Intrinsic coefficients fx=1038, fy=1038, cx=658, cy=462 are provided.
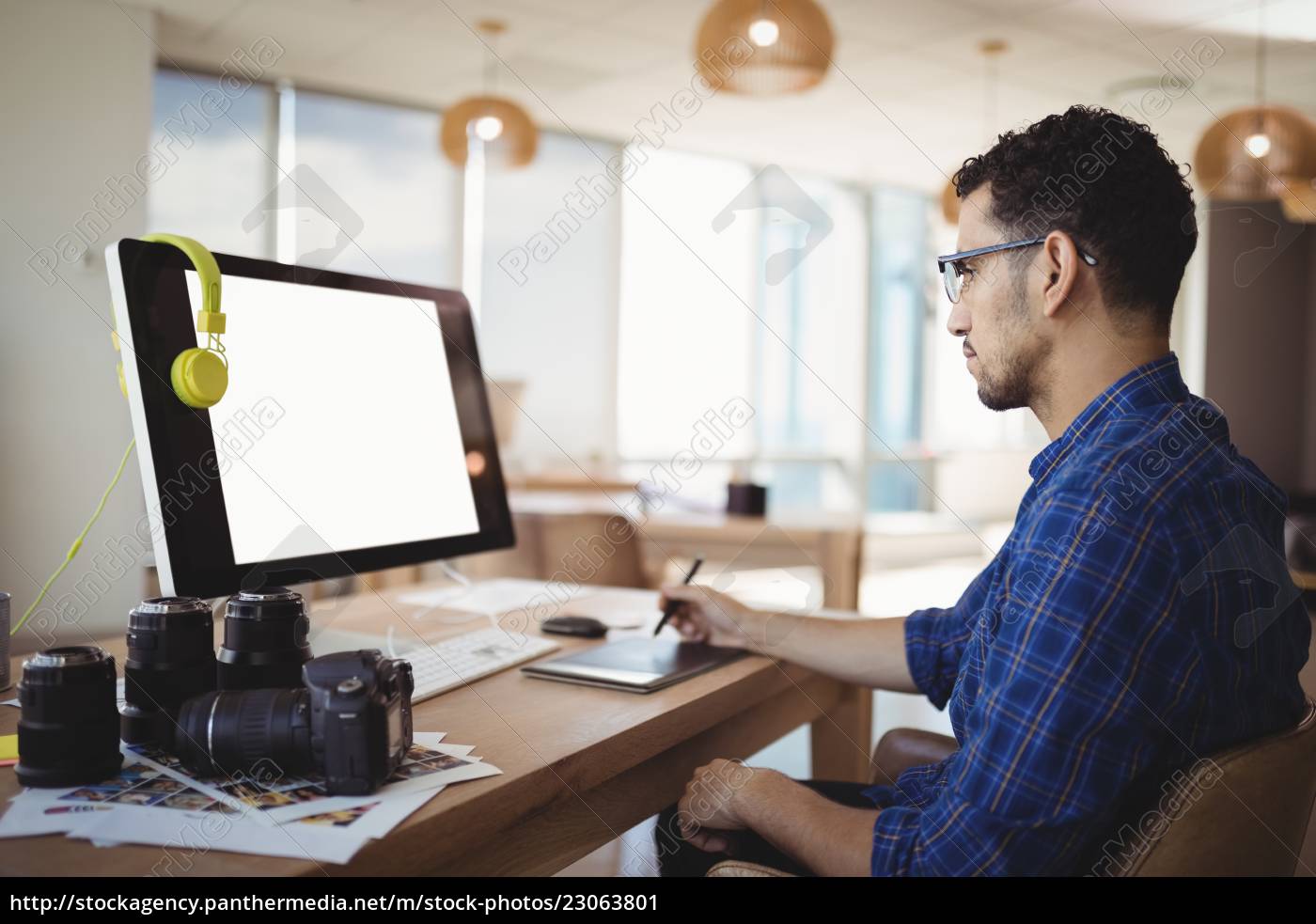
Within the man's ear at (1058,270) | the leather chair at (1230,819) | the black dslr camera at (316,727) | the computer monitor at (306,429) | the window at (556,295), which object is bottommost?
the leather chair at (1230,819)

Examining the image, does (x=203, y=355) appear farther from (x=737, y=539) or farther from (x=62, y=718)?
(x=737, y=539)

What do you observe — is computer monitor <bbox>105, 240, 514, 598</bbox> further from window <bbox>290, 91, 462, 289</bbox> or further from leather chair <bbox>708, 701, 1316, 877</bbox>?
window <bbox>290, 91, 462, 289</bbox>

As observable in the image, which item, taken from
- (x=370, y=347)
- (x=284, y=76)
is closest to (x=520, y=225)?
(x=284, y=76)

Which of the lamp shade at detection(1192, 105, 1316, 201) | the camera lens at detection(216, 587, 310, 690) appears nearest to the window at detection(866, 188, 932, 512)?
the lamp shade at detection(1192, 105, 1316, 201)

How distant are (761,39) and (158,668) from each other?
2650 mm

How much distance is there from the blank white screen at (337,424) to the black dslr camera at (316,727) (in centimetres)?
30

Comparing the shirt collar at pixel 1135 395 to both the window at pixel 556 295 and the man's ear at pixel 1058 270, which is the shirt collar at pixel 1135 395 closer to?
the man's ear at pixel 1058 270

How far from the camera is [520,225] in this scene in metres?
6.59

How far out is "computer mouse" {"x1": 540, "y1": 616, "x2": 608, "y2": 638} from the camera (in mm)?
1572

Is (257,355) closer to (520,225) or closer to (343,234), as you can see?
(343,234)

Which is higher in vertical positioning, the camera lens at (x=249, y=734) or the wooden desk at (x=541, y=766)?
the camera lens at (x=249, y=734)

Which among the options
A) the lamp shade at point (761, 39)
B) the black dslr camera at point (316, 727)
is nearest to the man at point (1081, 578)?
the black dslr camera at point (316, 727)

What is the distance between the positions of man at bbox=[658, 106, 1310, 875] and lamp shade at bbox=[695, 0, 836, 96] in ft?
6.36

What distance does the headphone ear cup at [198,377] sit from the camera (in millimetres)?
1077
